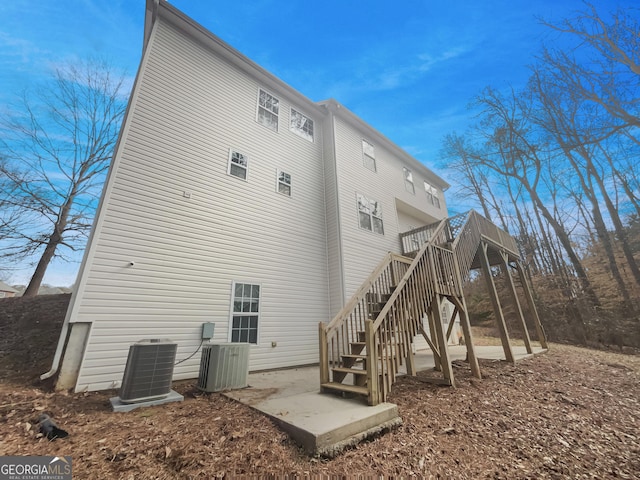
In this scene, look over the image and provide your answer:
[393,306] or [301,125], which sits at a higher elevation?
[301,125]

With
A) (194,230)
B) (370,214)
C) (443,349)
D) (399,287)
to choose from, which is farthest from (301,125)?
(443,349)

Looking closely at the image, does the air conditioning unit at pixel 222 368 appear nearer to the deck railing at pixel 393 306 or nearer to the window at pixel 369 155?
the deck railing at pixel 393 306

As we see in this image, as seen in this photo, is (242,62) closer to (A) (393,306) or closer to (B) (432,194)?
(A) (393,306)

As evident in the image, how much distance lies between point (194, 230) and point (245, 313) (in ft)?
8.47

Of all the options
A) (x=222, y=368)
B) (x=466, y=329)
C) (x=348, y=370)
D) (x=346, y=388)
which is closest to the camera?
(x=346, y=388)

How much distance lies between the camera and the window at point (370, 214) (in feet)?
33.4

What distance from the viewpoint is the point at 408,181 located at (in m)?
13.5

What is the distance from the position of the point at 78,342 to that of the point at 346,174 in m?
9.16

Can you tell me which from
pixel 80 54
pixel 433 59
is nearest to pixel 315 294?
pixel 80 54

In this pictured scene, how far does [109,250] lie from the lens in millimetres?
5203

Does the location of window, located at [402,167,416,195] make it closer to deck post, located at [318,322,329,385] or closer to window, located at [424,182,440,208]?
window, located at [424,182,440,208]

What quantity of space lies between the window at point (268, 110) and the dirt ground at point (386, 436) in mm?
8402

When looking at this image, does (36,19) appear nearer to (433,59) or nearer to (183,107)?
(183,107)

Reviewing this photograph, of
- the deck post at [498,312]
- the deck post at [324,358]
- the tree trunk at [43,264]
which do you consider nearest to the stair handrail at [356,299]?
the deck post at [324,358]
